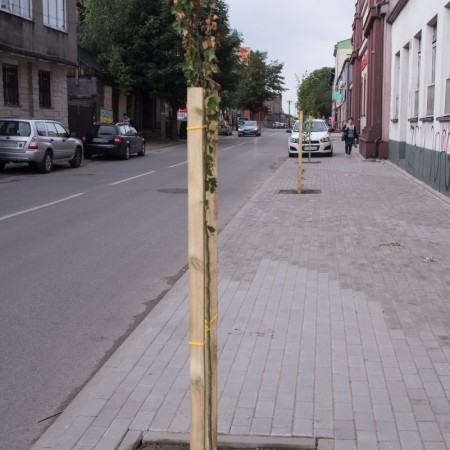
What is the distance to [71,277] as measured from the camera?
7.80 m

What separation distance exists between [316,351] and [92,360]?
172cm

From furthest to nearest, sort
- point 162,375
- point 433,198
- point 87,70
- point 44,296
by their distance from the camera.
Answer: point 87,70
point 433,198
point 44,296
point 162,375

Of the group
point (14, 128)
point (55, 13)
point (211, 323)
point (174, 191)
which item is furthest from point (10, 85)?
point (211, 323)

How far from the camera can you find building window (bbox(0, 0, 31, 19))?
25281 mm

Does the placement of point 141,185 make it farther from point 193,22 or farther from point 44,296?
point 193,22

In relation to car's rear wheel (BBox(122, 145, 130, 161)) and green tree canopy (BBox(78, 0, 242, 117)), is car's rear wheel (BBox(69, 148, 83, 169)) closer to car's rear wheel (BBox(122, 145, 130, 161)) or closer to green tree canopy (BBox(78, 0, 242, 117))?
car's rear wheel (BBox(122, 145, 130, 161))

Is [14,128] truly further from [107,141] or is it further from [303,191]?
[303,191]

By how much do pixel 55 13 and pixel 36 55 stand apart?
3.25m

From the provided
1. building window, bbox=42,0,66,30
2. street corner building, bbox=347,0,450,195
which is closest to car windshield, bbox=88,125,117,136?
building window, bbox=42,0,66,30

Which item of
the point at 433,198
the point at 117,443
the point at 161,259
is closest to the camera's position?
the point at 117,443

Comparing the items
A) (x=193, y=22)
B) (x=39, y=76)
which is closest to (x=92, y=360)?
(x=193, y=22)

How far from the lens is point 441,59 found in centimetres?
1516

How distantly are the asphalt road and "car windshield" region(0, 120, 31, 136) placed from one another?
3928mm

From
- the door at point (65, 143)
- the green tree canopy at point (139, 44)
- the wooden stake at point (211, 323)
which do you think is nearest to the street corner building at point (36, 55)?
the door at point (65, 143)
